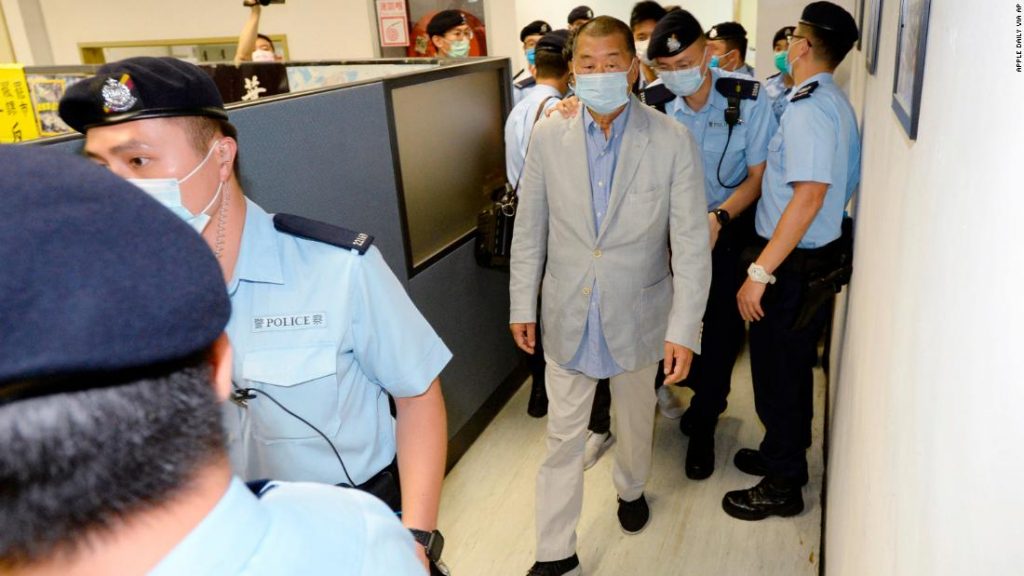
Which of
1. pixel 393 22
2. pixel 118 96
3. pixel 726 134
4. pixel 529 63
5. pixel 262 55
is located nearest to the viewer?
pixel 118 96

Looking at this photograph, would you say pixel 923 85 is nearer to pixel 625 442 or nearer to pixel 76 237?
pixel 76 237

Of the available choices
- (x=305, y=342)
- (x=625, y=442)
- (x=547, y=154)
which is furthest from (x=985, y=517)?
(x=625, y=442)

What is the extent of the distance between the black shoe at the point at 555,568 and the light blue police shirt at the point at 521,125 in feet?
4.79

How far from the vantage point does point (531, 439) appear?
2.80 m

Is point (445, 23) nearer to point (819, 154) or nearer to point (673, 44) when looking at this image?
point (673, 44)

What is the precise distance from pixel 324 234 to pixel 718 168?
176 cm

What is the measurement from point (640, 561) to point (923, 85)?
1690mm

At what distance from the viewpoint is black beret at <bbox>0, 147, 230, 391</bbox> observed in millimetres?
371

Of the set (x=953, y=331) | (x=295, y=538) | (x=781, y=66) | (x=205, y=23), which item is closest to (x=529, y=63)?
(x=781, y=66)

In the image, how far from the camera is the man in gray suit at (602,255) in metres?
1.86

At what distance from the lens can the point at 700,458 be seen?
2.49 metres

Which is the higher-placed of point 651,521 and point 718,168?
point 718,168

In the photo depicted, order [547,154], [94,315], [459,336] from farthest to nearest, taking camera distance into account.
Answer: [459,336] → [547,154] → [94,315]

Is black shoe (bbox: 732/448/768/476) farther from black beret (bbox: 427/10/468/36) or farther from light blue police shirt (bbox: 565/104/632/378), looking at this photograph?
black beret (bbox: 427/10/468/36)
